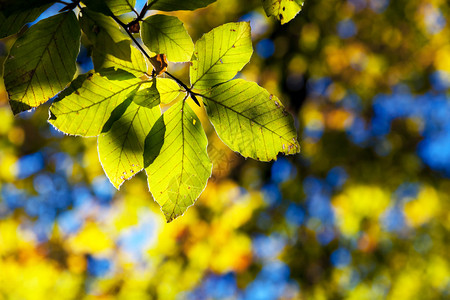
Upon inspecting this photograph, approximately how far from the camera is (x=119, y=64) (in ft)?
1.41

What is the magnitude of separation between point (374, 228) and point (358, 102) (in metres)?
1.84

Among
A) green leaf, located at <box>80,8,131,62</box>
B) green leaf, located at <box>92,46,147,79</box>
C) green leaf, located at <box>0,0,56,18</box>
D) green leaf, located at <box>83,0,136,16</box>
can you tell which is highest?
green leaf, located at <box>0,0,56,18</box>

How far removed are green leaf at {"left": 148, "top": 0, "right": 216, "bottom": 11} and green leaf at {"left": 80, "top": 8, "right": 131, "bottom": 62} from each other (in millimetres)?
55

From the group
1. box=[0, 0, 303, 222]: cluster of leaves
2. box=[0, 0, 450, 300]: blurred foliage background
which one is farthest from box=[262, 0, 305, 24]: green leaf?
box=[0, 0, 450, 300]: blurred foliage background

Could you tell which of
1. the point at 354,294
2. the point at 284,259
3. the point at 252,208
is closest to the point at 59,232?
the point at 252,208

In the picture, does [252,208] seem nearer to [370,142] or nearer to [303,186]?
[303,186]

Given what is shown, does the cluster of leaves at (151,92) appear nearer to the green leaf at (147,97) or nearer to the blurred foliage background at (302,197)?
the green leaf at (147,97)

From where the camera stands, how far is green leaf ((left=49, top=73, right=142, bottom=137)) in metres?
0.43

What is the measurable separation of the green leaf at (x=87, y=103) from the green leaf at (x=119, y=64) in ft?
0.04

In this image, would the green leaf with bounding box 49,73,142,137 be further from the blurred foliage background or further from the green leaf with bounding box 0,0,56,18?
the blurred foliage background

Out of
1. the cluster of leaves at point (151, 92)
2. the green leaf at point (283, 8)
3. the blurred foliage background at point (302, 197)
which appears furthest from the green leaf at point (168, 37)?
the blurred foliage background at point (302, 197)

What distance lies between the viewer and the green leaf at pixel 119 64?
1.38 feet

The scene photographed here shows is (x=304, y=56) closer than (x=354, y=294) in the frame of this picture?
No

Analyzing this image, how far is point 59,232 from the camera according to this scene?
4.65 m
